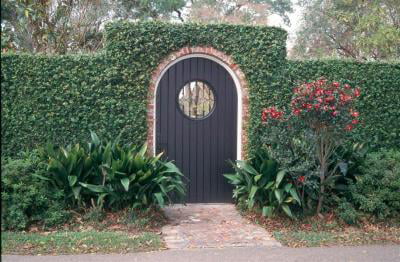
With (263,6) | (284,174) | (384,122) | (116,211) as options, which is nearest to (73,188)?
(116,211)

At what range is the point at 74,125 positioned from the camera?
24.3ft

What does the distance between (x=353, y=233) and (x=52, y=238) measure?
4013 mm

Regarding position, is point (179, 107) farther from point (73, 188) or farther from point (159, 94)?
point (73, 188)

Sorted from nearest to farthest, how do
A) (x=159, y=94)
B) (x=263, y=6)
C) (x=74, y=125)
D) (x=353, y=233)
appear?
(x=353, y=233) → (x=74, y=125) → (x=159, y=94) → (x=263, y=6)

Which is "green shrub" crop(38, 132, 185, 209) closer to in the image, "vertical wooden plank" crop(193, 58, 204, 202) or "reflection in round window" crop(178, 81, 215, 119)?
"vertical wooden plank" crop(193, 58, 204, 202)

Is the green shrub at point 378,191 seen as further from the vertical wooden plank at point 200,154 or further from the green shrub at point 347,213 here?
the vertical wooden plank at point 200,154

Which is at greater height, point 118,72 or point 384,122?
point 118,72

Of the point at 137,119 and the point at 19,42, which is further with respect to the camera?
the point at 19,42

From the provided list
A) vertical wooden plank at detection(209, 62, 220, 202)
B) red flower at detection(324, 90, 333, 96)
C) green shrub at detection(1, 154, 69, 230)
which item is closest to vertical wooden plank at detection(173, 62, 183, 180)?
vertical wooden plank at detection(209, 62, 220, 202)

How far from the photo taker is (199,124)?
8039mm

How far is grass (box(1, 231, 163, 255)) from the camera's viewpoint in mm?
5359

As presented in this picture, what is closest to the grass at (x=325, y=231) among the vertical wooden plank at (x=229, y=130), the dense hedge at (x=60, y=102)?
the vertical wooden plank at (x=229, y=130)

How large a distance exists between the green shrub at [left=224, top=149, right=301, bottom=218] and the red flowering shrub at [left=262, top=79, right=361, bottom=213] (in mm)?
307

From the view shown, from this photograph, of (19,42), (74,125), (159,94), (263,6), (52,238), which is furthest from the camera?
(263,6)
